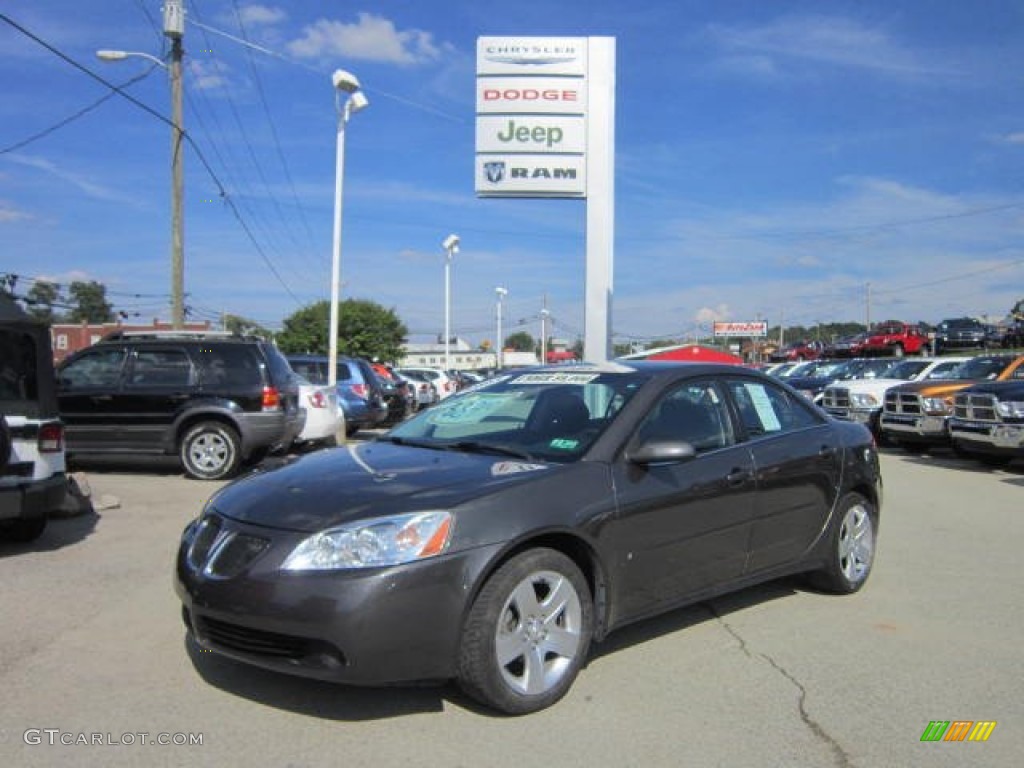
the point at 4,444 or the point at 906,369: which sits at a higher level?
the point at 906,369

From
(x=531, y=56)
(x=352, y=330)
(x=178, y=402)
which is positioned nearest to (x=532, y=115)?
(x=531, y=56)

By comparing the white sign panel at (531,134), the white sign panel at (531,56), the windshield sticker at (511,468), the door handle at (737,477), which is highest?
the white sign panel at (531,56)

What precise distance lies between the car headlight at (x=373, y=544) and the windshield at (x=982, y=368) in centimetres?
1580

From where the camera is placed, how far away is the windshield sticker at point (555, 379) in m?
5.20

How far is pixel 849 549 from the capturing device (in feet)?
19.3

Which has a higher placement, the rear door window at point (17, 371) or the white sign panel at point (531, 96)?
the white sign panel at point (531, 96)

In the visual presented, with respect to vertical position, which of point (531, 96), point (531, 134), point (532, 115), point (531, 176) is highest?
point (531, 96)

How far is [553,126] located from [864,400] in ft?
28.0

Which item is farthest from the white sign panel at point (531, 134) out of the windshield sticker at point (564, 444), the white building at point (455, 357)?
the white building at point (455, 357)

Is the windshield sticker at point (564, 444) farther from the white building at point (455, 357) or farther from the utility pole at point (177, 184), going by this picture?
the white building at point (455, 357)

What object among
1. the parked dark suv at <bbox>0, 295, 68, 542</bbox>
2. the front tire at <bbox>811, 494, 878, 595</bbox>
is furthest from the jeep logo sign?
the front tire at <bbox>811, 494, 878, 595</bbox>

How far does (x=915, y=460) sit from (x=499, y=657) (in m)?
13.7

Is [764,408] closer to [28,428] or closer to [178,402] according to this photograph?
[28,428]

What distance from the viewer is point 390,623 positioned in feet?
11.5
